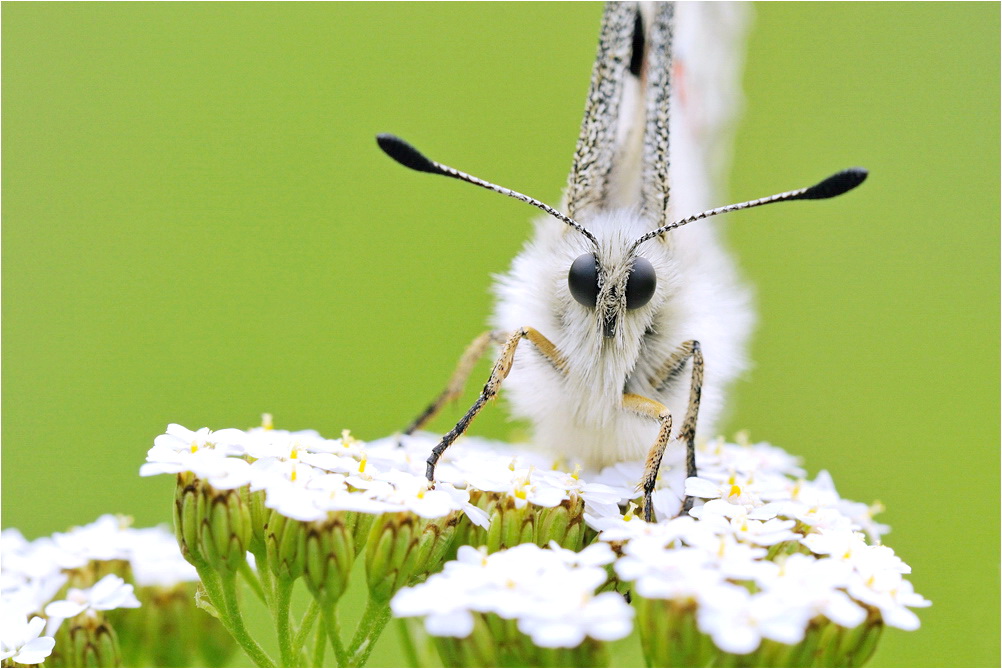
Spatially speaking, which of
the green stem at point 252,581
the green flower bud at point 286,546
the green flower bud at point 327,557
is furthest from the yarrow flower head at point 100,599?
the green flower bud at point 327,557

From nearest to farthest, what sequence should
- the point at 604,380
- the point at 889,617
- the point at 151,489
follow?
1. the point at 889,617
2. the point at 604,380
3. the point at 151,489

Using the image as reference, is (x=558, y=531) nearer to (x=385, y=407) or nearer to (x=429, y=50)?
(x=385, y=407)

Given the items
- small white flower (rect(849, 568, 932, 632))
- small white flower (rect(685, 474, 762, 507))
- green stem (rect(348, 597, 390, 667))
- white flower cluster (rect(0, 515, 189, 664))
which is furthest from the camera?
small white flower (rect(685, 474, 762, 507))

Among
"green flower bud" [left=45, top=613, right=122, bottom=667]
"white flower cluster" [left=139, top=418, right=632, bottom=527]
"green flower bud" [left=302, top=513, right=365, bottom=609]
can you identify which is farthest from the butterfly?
"green flower bud" [left=45, top=613, right=122, bottom=667]

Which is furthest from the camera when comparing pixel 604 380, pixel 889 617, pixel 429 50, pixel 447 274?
pixel 429 50

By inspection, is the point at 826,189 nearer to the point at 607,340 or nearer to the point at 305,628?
the point at 607,340

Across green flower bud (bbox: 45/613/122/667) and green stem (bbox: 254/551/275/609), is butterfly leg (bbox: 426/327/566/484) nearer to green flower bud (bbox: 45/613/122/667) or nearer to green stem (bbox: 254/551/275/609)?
green stem (bbox: 254/551/275/609)

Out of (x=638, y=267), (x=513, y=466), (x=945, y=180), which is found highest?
(x=945, y=180)

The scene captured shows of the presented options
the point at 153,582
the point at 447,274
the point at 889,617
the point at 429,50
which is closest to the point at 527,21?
the point at 429,50
